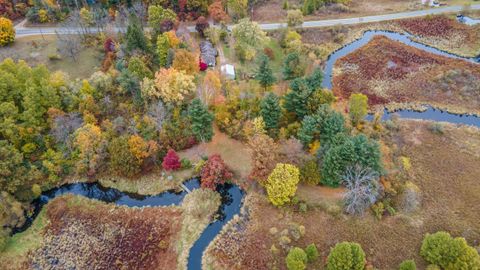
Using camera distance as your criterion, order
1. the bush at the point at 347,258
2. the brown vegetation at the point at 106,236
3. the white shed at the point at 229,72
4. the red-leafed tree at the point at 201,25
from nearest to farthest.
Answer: the bush at the point at 347,258 → the brown vegetation at the point at 106,236 → the white shed at the point at 229,72 → the red-leafed tree at the point at 201,25

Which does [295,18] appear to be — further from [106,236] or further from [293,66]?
[106,236]

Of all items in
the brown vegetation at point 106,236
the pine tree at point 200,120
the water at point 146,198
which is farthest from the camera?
the pine tree at point 200,120

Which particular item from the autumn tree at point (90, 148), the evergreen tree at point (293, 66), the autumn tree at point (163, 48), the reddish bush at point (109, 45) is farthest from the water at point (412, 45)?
the reddish bush at point (109, 45)

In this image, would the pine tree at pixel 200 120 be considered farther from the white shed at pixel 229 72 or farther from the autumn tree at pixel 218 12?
the autumn tree at pixel 218 12

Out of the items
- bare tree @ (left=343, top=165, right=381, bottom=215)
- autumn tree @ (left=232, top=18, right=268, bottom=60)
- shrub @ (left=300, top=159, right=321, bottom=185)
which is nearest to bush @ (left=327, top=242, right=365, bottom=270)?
bare tree @ (left=343, top=165, right=381, bottom=215)

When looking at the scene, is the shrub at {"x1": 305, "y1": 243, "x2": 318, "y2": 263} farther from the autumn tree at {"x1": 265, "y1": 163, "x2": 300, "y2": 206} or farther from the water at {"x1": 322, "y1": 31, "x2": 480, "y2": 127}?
the water at {"x1": 322, "y1": 31, "x2": 480, "y2": 127}

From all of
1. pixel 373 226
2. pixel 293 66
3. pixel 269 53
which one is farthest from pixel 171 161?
pixel 269 53
